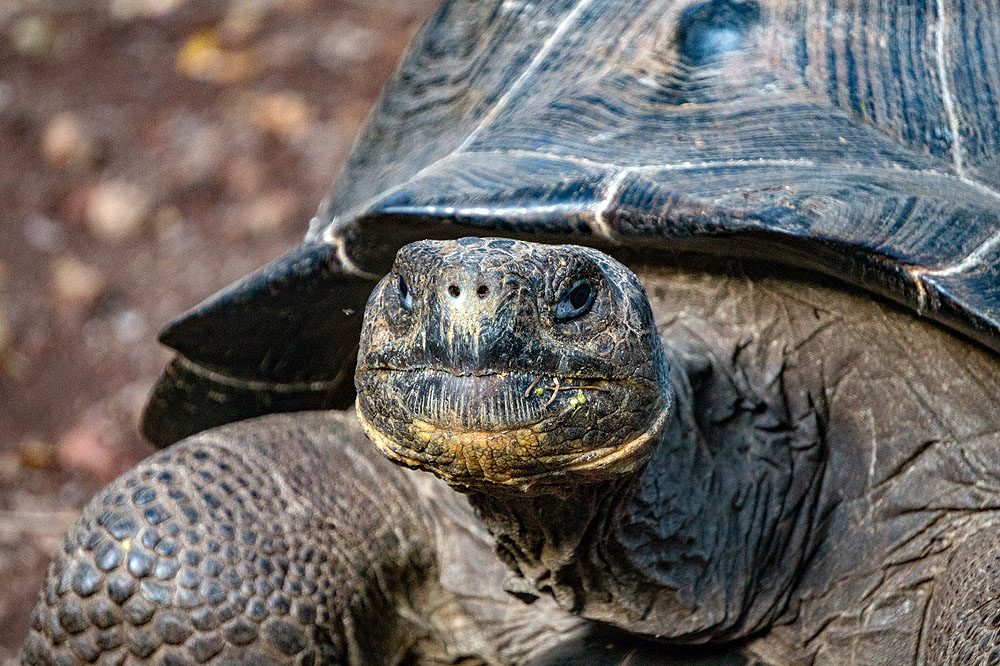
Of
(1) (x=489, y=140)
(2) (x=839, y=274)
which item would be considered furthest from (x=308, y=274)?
(2) (x=839, y=274)

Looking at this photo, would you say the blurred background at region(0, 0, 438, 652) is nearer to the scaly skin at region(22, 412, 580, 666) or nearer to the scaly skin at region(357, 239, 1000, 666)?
the scaly skin at region(22, 412, 580, 666)

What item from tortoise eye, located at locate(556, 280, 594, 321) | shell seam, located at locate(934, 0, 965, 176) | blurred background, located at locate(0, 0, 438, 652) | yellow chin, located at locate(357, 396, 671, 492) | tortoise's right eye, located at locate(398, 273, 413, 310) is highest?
shell seam, located at locate(934, 0, 965, 176)

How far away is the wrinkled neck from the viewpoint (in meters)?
2.10

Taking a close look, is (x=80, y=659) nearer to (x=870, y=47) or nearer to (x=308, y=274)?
(x=308, y=274)

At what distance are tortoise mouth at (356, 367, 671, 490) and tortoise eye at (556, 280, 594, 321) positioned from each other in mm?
104

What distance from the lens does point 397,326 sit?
176cm

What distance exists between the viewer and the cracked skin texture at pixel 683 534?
7.14ft

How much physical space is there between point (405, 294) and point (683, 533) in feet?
2.70

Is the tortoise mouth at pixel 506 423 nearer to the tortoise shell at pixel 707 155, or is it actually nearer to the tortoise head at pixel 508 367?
the tortoise head at pixel 508 367

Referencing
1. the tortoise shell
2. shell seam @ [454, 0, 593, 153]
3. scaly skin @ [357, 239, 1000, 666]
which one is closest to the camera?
scaly skin @ [357, 239, 1000, 666]

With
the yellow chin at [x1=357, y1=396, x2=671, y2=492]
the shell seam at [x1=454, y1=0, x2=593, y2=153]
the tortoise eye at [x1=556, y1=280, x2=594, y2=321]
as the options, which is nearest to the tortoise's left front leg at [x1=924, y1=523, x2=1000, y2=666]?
the yellow chin at [x1=357, y1=396, x2=671, y2=492]

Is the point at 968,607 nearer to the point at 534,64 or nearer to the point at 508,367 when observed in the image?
the point at 508,367

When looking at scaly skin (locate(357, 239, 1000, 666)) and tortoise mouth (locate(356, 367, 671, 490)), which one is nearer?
tortoise mouth (locate(356, 367, 671, 490))

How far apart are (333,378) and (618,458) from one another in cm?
159
